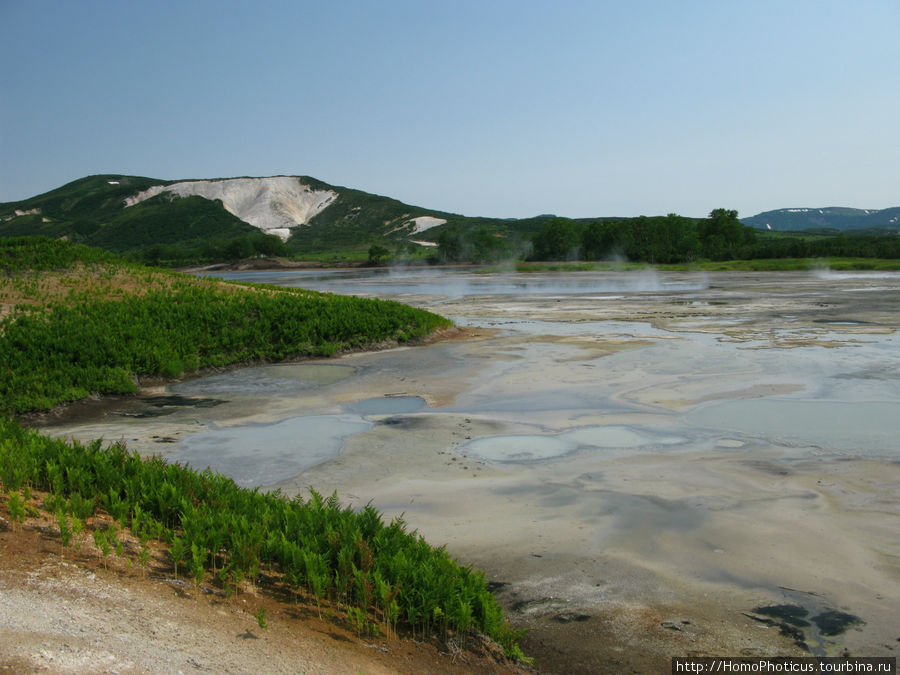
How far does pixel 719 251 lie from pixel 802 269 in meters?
24.5

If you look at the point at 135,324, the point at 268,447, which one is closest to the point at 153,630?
the point at 268,447

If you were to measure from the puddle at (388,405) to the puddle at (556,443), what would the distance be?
263cm

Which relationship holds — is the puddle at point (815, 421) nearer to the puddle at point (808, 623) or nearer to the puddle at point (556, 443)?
the puddle at point (556, 443)

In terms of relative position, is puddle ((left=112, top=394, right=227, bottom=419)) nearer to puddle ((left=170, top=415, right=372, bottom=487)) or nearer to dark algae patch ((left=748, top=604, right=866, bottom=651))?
puddle ((left=170, top=415, right=372, bottom=487))

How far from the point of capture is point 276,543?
5535mm

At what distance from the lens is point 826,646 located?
4.95 metres

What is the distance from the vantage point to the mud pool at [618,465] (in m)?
5.56

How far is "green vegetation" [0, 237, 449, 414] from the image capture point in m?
14.5

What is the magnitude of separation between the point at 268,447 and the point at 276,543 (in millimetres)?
5111

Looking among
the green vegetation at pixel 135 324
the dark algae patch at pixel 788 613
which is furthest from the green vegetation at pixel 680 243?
the dark algae patch at pixel 788 613

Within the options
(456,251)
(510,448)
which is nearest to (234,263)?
(456,251)

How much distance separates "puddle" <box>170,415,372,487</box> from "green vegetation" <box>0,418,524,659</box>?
2161mm

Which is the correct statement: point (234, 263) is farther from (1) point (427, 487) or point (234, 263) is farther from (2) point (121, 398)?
(1) point (427, 487)

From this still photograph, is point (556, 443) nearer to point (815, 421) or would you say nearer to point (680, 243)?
point (815, 421)
